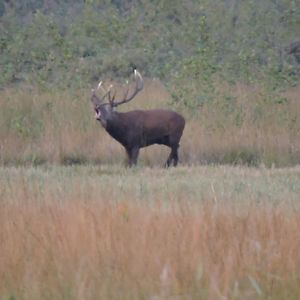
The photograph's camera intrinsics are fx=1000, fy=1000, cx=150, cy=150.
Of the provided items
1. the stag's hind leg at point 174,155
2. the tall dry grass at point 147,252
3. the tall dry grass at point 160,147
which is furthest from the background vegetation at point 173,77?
the tall dry grass at point 147,252

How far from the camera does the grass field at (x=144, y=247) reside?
7.60 meters

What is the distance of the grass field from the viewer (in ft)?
24.9

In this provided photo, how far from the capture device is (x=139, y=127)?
1642cm

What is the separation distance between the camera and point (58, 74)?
21.4 m

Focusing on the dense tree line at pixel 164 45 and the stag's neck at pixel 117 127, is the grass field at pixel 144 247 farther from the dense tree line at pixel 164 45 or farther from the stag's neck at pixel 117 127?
the dense tree line at pixel 164 45

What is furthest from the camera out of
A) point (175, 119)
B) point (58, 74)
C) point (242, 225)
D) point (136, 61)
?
point (136, 61)

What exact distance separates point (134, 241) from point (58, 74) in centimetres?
1340

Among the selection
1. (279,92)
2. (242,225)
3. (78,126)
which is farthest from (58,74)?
(242,225)

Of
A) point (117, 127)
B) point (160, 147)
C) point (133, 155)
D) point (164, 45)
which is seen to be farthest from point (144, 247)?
point (164, 45)

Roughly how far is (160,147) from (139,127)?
4.73 feet

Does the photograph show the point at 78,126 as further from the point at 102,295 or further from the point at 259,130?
Result: the point at 102,295

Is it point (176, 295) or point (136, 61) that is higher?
point (136, 61)

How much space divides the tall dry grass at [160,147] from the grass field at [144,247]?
708 centimetres

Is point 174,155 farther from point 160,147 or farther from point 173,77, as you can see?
point 173,77
